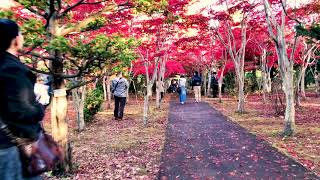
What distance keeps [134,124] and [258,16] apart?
837 centimetres

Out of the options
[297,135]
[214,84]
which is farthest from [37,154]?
[214,84]

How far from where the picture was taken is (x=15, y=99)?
293cm

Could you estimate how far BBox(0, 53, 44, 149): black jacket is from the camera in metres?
2.93

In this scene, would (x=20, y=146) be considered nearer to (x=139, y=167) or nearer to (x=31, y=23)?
(x=31, y=23)

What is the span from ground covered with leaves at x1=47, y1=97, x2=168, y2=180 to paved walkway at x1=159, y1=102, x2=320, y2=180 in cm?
33

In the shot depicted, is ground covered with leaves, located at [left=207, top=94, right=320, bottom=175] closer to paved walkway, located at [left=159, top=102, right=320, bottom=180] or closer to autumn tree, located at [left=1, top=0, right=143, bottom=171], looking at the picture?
paved walkway, located at [left=159, top=102, right=320, bottom=180]

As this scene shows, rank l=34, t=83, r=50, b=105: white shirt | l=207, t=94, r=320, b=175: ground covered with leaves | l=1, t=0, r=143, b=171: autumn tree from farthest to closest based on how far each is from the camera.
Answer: l=207, t=94, r=320, b=175: ground covered with leaves → l=1, t=0, r=143, b=171: autumn tree → l=34, t=83, r=50, b=105: white shirt

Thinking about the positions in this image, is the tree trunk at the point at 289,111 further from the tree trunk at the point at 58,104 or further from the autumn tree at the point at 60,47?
the tree trunk at the point at 58,104

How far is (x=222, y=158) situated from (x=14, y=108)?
232 inches

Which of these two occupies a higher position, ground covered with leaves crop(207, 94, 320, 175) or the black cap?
the black cap

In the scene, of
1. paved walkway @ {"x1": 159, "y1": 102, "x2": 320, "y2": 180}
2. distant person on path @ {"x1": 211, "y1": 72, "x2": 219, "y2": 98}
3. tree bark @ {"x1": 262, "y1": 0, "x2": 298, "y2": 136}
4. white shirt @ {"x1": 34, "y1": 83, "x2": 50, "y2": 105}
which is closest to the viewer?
white shirt @ {"x1": 34, "y1": 83, "x2": 50, "y2": 105}

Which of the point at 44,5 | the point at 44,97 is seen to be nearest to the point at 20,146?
the point at 44,97

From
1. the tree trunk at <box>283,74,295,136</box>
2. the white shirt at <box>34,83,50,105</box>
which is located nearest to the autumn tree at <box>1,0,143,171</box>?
the white shirt at <box>34,83,50,105</box>

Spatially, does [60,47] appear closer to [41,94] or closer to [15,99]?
[41,94]
